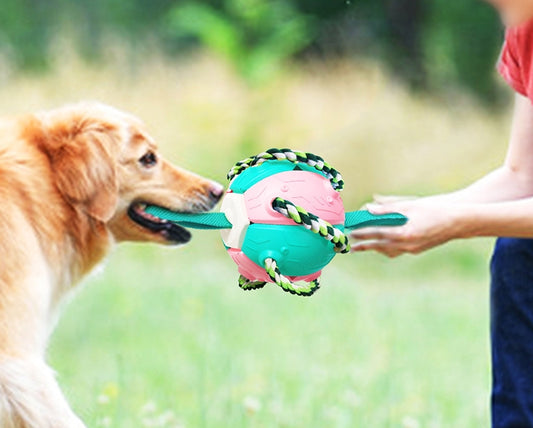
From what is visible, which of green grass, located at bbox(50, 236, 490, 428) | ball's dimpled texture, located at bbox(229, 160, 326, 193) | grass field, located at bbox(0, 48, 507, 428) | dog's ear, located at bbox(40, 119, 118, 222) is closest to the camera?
ball's dimpled texture, located at bbox(229, 160, 326, 193)

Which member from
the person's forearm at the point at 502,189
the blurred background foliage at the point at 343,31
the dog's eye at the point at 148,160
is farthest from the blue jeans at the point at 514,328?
the blurred background foliage at the point at 343,31

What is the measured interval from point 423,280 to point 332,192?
5915 millimetres

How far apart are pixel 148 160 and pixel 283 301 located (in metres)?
Result: 3.66

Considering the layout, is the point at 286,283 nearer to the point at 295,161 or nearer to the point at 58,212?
the point at 295,161

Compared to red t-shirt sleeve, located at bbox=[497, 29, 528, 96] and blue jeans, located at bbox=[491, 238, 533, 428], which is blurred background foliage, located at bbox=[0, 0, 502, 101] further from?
blue jeans, located at bbox=[491, 238, 533, 428]

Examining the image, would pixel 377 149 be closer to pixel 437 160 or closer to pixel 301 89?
pixel 437 160

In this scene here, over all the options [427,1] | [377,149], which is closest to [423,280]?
[377,149]

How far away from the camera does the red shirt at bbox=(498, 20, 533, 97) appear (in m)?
3.16

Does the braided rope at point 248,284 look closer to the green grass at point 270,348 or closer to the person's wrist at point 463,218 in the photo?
the person's wrist at point 463,218

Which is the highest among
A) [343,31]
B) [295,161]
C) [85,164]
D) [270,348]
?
[295,161]

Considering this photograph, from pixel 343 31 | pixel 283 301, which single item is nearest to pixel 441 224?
pixel 283 301

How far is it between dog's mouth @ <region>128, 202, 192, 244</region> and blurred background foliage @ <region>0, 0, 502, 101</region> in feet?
40.8

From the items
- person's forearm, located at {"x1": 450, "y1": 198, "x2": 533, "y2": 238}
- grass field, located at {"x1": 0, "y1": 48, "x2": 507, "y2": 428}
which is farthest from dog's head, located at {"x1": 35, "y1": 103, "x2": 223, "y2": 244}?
person's forearm, located at {"x1": 450, "y1": 198, "x2": 533, "y2": 238}

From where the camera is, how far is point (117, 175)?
3459mm
